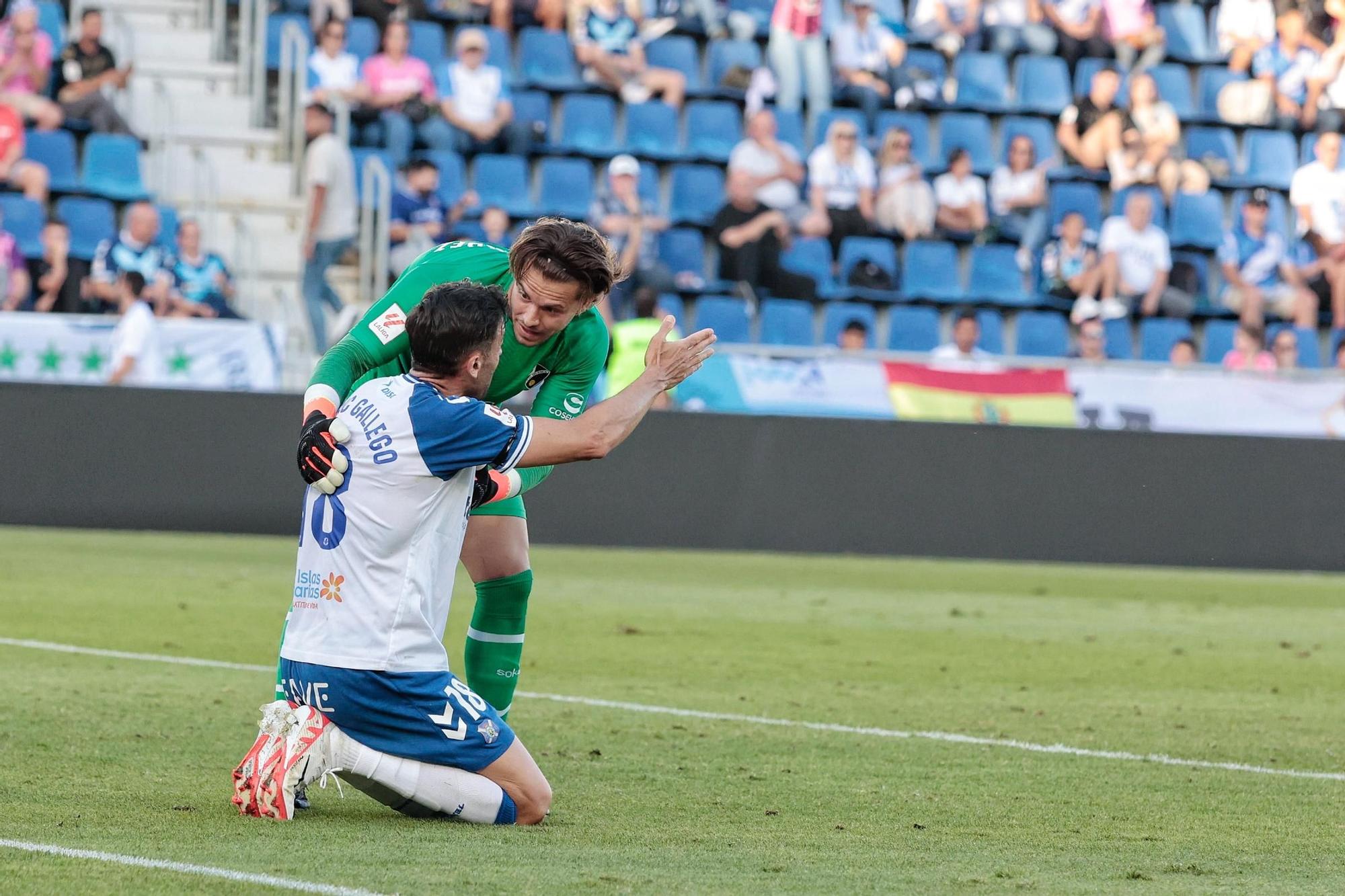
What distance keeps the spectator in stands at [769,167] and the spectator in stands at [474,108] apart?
2139 millimetres

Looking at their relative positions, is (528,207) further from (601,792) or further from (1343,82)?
(601,792)

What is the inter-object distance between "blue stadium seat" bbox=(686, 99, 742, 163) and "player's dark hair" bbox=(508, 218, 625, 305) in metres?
14.4

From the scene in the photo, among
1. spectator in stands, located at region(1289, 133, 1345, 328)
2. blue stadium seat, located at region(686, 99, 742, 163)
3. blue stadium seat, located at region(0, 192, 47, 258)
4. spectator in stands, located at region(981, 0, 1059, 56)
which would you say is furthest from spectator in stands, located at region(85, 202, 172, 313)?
spectator in stands, located at region(1289, 133, 1345, 328)

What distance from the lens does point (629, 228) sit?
17.9 meters

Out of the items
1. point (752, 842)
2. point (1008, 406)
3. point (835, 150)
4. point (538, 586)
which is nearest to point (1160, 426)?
point (1008, 406)

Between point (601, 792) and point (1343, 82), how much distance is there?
65.7ft

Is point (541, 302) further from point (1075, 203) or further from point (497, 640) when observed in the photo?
point (1075, 203)

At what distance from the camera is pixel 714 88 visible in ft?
67.1

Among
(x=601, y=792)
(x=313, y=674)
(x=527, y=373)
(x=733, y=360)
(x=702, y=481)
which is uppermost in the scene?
(x=527, y=373)

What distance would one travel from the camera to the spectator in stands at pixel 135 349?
14.4 m

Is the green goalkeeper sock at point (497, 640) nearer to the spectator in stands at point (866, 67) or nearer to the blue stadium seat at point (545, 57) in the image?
the blue stadium seat at point (545, 57)

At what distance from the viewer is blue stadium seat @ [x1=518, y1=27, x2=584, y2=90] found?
19922mm

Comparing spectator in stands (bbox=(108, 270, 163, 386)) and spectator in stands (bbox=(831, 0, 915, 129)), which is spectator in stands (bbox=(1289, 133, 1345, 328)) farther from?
spectator in stands (bbox=(108, 270, 163, 386))

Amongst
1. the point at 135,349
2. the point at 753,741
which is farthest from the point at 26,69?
the point at 753,741
